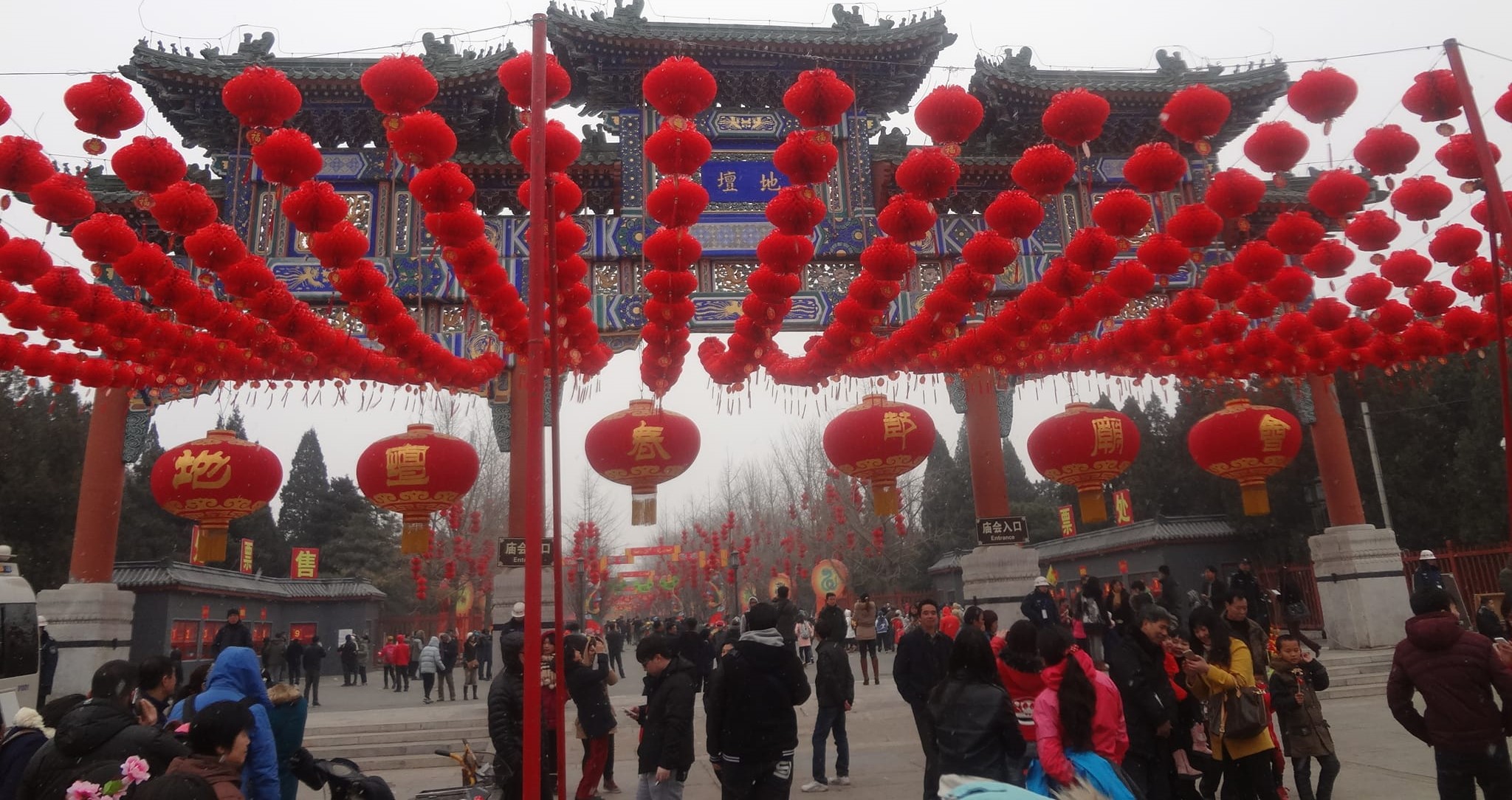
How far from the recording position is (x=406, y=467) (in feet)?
26.0

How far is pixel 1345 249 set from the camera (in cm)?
619

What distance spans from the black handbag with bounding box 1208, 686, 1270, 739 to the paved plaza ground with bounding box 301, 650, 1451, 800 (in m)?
1.83

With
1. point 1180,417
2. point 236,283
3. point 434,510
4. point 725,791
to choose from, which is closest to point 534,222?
point 725,791

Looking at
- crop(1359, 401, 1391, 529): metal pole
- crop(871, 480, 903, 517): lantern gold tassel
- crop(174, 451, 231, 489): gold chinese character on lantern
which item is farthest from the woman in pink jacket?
crop(1359, 401, 1391, 529): metal pole

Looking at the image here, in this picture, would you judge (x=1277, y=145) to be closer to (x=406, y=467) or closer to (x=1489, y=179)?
(x=1489, y=179)

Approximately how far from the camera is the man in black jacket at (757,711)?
4234 mm

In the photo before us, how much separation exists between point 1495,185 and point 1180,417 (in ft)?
75.8

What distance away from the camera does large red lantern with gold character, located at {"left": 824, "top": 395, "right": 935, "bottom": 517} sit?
8.24m

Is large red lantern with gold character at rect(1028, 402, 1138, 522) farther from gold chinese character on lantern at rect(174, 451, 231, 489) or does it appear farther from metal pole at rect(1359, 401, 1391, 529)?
metal pole at rect(1359, 401, 1391, 529)

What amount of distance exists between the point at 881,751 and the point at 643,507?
3.32 metres

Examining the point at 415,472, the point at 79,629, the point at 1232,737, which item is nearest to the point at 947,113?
the point at 1232,737

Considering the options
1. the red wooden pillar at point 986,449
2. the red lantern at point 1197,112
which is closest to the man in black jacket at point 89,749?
the red lantern at point 1197,112

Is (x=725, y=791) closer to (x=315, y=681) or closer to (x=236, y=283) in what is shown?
(x=236, y=283)

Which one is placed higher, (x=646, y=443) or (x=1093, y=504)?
(x=646, y=443)
